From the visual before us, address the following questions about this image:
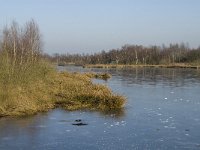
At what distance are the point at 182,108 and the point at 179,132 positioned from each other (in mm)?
7351

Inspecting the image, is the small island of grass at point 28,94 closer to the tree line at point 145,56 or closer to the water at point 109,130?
the water at point 109,130

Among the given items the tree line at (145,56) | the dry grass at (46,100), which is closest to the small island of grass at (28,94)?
the dry grass at (46,100)

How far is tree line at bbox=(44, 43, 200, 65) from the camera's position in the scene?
122925mm

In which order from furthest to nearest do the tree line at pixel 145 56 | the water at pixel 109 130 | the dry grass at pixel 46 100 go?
the tree line at pixel 145 56 < the dry grass at pixel 46 100 < the water at pixel 109 130

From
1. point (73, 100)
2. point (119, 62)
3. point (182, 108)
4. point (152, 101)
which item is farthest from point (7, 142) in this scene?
point (119, 62)

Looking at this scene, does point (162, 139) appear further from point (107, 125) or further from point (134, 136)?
point (107, 125)

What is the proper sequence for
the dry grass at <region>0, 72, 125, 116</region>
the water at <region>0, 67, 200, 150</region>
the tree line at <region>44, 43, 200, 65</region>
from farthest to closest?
the tree line at <region>44, 43, 200, 65</region> → the dry grass at <region>0, 72, 125, 116</region> → the water at <region>0, 67, 200, 150</region>

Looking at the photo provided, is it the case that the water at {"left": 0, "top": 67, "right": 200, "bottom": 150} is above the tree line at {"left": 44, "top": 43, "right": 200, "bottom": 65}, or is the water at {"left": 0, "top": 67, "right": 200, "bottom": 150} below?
below

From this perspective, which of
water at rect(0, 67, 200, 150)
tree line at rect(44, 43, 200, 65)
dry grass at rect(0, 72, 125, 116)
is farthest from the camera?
tree line at rect(44, 43, 200, 65)

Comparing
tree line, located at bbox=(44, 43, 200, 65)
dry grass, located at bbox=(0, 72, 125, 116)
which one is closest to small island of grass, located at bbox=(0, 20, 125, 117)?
dry grass, located at bbox=(0, 72, 125, 116)

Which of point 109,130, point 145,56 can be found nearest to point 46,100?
point 109,130

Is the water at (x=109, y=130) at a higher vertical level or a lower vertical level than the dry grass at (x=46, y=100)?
lower

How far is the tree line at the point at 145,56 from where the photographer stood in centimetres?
12293

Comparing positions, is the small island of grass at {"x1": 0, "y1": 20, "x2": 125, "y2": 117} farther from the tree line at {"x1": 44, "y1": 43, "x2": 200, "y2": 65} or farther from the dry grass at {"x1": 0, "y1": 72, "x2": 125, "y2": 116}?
the tree line at {"x1": 44, "y1": 43, "x2": 200, "y2": 65}
